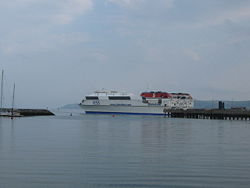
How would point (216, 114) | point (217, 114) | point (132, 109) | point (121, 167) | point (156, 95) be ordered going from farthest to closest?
point (156, 95) → point (132, 109) → point (216, 114) → point (217, 114) → point (121, 167)

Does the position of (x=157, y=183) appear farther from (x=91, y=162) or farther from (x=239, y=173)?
(x=91, y=162)

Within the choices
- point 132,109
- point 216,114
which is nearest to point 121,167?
point 216,114

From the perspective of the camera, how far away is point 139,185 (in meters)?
13.8

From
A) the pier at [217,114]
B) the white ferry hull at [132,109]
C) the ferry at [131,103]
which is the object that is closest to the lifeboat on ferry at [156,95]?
the ferry at [131,103]

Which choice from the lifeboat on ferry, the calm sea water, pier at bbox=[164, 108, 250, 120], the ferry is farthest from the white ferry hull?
the calm sea water

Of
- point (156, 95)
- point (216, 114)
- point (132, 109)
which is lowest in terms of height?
point (216, 114)

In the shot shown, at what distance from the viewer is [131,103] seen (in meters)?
115

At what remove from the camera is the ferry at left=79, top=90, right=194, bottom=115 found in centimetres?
11500

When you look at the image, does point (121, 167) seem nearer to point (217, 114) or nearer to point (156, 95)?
point (217, 114)

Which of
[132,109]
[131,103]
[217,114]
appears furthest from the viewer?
[132,109]

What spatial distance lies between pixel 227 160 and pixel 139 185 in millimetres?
7719

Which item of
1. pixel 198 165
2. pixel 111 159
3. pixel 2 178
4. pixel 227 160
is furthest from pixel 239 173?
pixel 2 178

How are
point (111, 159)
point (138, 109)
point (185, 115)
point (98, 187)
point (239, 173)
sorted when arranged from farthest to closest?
point (138, 109) → point (185, 115) → point (111, 159) → point (239, 173) → point (98, 187)

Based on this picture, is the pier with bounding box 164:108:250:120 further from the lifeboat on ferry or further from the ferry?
the lifeboat on ferry
